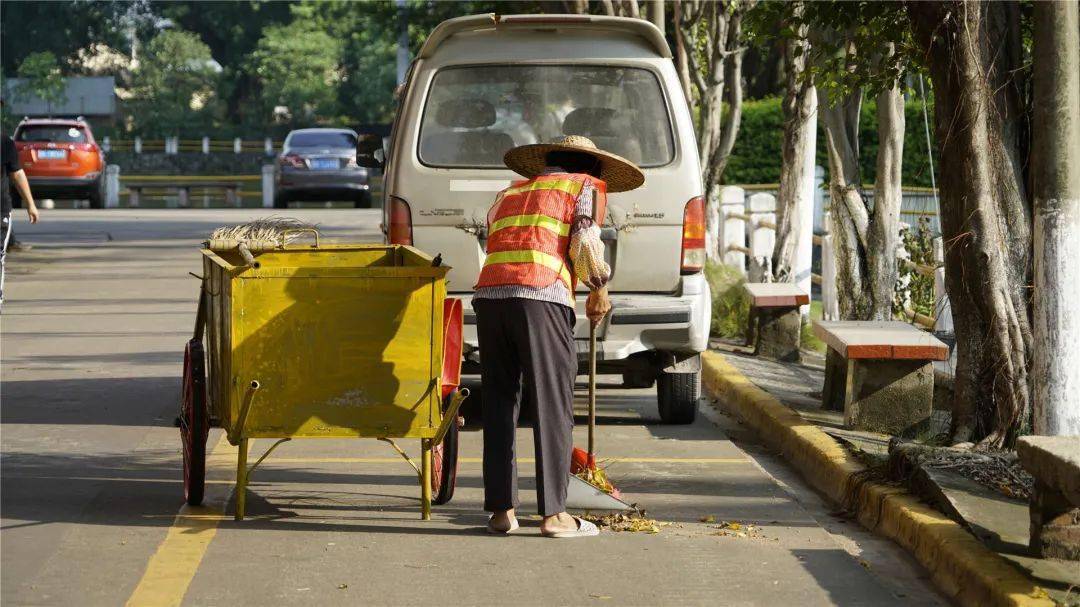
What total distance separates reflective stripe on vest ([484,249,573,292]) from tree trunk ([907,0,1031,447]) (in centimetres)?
226

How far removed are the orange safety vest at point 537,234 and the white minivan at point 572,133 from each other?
2164 mm

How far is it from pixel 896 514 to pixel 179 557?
2.93 meters

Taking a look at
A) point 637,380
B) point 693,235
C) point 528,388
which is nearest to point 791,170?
point 637,380

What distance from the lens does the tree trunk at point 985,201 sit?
7.95 m

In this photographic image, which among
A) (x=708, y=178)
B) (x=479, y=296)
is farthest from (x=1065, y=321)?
(x=708, y=178)

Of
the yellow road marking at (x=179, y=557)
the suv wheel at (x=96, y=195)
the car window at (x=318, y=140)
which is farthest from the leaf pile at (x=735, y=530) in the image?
the suv wheel at (x=96, y=195)

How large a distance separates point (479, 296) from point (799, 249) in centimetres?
931

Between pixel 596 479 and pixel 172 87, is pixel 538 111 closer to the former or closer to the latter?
pixel 596 479

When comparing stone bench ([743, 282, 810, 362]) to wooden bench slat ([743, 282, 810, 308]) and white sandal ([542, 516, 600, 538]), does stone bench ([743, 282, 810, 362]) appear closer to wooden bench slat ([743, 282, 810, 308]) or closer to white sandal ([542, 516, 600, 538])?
wooden bench slat ([743, 282, 810, 308])

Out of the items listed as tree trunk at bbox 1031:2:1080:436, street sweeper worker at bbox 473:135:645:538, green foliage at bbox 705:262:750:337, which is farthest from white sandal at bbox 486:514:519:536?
green foliage at bbox 705:262:750:337

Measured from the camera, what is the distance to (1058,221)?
7336 millimetres

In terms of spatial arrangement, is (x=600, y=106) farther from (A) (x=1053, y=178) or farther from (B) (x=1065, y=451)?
(B) (x=1065, y=451)

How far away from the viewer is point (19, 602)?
19.1 feet

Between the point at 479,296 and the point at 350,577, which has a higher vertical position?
the point at 479,296
